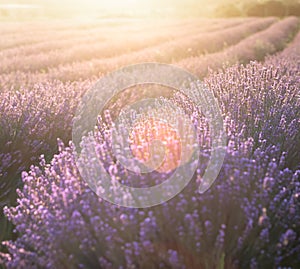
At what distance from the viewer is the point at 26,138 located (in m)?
3.37

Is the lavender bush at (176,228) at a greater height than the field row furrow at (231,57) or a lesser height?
lesser

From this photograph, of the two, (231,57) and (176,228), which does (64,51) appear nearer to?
(231,57)

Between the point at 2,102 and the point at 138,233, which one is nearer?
the point at 138,233

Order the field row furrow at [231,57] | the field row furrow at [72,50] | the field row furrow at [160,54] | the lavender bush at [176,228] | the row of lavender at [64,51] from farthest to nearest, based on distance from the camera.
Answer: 1. the field row furrow at [72,50]
2. the row of lavender at [64,51]
3. the field row furrow at [160,54]
4. the field row furrow at [231,57]
5. the lavender bush at [176,228]

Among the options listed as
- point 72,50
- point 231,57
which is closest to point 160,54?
point 231,57

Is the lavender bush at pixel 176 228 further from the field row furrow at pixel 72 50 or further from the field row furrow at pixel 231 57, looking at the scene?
the field row furrow at pixel 72 50

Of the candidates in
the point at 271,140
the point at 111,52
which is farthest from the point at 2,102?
the point at 111,52

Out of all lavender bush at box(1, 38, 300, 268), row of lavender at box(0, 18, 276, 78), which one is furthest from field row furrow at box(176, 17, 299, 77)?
lavender bush at box(1, 38, 300, 268)

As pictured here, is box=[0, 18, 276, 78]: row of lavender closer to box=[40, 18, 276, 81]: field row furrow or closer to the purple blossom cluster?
box=[40, 18, 276, 81]: field row furrow

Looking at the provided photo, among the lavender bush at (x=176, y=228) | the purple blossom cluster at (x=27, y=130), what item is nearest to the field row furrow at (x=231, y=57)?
the purple blossom cluster at (x=27, y=130)

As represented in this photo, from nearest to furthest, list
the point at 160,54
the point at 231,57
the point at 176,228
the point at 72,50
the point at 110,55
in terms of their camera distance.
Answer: the point at 176,228 → the point at 231,57 → the point at 160,54 → the point at 72,50 → the point at 110,55

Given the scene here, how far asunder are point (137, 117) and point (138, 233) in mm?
1077

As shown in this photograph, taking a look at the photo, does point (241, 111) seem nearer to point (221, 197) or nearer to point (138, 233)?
point (221, 197)

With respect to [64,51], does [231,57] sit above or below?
below
